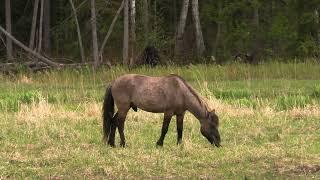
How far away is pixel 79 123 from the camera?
1405 centimetres

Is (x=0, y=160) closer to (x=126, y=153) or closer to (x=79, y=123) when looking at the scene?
(x=126, y=153)

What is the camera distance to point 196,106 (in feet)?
37.1

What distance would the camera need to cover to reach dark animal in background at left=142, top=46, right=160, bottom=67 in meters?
29.9

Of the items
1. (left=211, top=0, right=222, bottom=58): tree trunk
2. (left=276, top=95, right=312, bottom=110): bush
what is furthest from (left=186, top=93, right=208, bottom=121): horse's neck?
(left=211, top=0, right=222, bottom=58): tree trunk

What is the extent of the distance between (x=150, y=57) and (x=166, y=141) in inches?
726

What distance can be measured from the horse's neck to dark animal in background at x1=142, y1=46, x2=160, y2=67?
18133 mm

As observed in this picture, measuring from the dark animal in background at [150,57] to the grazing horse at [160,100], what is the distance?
1812 centimetres

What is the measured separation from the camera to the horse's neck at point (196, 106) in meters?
11.3

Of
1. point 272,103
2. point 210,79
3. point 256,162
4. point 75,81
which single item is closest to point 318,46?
point 210,79

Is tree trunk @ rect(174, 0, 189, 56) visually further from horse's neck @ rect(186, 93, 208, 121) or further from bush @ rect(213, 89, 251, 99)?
horse's neck @ rect(186, 93, 208, 121)

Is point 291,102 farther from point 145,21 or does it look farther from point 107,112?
point 145,21

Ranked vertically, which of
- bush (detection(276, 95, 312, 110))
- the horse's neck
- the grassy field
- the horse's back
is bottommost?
the grassy field

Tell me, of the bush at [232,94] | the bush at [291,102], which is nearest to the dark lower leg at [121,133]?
the bush at [291,102]

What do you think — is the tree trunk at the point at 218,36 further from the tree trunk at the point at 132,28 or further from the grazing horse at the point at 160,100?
the grazing horse at the point at 160,100
